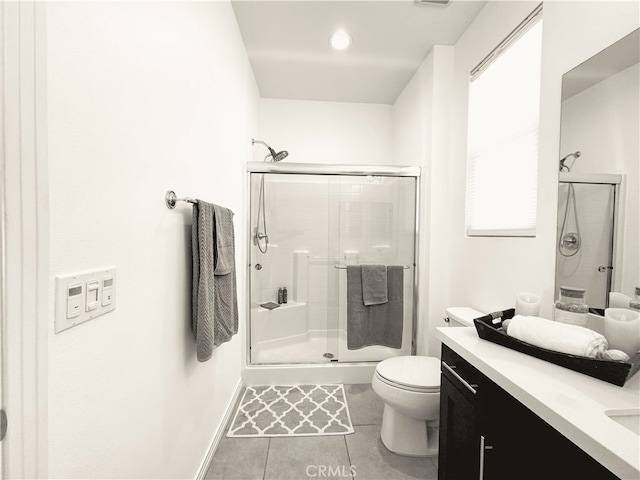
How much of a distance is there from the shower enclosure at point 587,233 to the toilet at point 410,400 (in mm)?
550

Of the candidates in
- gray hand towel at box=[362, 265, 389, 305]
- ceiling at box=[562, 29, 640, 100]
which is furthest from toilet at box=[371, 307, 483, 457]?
ceiling at box=[562, 29, 640, 100]

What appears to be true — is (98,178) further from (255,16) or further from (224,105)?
(255,16)

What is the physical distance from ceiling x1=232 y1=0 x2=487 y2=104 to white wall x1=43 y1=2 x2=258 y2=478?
0.55 m

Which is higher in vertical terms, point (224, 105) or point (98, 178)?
point (224, 105)

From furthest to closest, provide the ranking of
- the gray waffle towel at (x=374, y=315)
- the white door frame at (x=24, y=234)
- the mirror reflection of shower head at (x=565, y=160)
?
the gray waffle towel at (x=374, y=315)
the mirror reflection of shower head at (x=565, y=160)
the white door frame at (x=24, y=234)

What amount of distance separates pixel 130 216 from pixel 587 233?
1.59m

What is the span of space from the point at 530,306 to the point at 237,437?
171 centimetres

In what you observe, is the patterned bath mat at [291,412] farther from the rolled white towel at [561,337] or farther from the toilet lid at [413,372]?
the rolled white towel at [561,337]

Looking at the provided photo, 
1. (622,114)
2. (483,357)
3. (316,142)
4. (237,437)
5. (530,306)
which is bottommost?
(237,437)

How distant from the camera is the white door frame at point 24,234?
0.44 metres

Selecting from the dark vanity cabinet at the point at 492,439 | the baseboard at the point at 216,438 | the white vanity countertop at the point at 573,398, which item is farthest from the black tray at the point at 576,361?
the baseboard at the point at 216,438

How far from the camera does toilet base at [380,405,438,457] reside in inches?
57.2

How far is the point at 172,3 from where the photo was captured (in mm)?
944

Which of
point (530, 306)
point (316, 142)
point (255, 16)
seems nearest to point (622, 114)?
point (530, 306)
